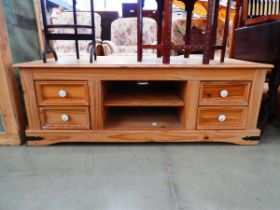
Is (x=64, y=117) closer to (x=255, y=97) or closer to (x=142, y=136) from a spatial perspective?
(x=142, y=136)

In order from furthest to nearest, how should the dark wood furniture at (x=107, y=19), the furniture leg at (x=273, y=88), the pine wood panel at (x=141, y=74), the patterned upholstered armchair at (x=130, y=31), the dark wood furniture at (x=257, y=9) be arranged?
the dark wood furniture at (x=107, y=19) < the patterned upholstered armchair at (x=130, y=31) < the dark wood furniture at (x=257, y=9) < the furniture leg at (x=273, y=88) < the pine wood panel at (x=141, y=74)

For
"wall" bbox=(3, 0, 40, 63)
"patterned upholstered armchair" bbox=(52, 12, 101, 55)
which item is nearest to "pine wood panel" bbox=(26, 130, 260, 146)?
"wall" bbox=(3, 0, 40, 63)

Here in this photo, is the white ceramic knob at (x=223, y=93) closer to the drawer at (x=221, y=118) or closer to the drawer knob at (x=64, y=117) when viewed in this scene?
the drawer at (x=221, y=118)

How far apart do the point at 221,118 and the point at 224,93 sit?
130 mm

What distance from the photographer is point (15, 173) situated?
796mm

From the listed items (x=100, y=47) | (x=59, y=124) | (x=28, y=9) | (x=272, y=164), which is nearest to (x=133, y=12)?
(x=100, y=47)

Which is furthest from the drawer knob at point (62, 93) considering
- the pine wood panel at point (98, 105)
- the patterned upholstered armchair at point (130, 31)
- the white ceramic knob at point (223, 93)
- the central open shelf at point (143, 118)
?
the patterned upholstered armchair at point (130, 31)

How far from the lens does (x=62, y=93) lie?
94 centimetres

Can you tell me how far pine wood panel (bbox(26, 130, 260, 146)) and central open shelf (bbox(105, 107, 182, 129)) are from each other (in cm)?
4

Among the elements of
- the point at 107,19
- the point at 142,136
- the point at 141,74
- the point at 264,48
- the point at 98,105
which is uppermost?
the point at 107,19

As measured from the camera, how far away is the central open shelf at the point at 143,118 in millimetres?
1048

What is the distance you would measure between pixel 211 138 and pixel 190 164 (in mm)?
224

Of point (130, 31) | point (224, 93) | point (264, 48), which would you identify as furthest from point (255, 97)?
point (130, 31)

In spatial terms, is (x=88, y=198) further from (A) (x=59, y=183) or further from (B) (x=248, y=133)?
(B) (x=248, y=133)
